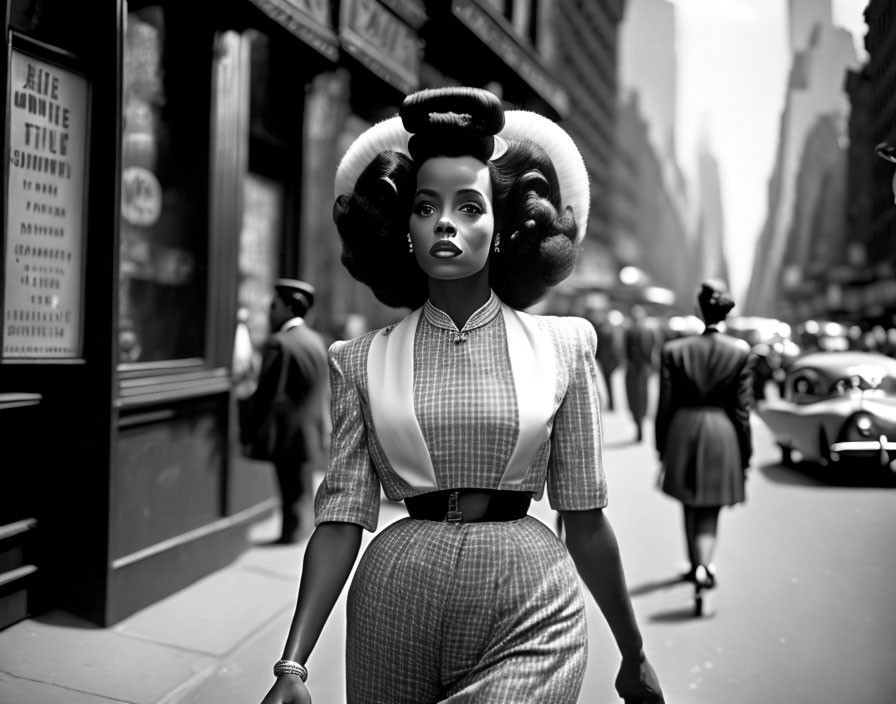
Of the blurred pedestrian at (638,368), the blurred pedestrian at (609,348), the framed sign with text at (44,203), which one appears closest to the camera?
the framed sign with text at (44,203)

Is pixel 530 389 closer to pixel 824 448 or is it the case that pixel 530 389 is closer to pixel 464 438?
pixel 464 438

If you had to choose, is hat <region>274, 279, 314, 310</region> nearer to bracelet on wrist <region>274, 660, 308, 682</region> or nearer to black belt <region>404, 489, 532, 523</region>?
black belt <region>404, 489, 532, 523</region>

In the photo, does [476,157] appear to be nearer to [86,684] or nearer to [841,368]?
[841,368]

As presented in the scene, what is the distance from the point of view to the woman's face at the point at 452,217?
1.90m

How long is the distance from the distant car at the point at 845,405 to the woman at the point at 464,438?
123cm

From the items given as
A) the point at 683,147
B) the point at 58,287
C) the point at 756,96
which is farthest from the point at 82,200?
the point at 756,96

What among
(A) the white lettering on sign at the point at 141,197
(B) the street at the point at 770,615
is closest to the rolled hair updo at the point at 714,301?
(B) the street at the point at 770,615

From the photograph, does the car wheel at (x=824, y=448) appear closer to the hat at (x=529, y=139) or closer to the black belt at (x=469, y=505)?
the hat at (x=529, y=139)

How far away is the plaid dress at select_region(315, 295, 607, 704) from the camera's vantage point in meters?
1.74

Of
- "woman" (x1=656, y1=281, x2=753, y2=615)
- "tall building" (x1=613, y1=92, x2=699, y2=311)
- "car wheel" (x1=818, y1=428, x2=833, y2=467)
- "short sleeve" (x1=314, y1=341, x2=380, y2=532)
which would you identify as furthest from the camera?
"woman" (x1=656, y1=281, x2=753, y2=615)

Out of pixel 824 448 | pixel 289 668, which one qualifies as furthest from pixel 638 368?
pixel 289 668

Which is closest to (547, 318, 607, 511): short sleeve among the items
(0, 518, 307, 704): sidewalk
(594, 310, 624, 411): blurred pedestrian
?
(0, 518, 307, 704): sidewalk

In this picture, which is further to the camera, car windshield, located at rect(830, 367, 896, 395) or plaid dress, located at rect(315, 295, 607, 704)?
car windshield, located at rect(830, 367, 896, 395)

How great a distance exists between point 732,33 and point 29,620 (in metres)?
4.12
